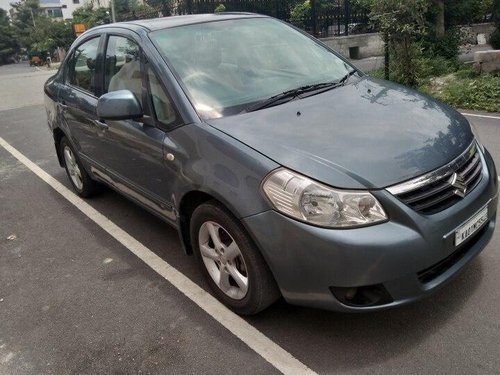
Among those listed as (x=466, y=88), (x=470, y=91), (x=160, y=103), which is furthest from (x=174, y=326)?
(x=466, y=88)

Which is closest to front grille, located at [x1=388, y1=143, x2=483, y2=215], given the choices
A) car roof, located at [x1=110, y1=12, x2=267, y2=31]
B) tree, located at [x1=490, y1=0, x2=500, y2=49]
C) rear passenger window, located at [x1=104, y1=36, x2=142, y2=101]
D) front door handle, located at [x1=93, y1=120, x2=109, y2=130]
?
rear passenger window, located at [x1=104, y1=36, x2=142, y2=101]

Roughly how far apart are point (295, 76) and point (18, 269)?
2601mm

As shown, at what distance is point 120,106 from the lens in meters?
3.12

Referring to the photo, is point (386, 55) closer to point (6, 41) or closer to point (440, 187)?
point (440, 187)

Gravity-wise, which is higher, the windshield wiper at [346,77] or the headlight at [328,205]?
the windshield wiper at [346,77]

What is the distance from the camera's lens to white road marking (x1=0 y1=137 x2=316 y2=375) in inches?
99.0

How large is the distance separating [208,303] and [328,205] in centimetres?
120

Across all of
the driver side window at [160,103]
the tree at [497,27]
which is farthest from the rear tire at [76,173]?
the tree at [497,27]

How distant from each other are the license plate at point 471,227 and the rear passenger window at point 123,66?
2198 mm

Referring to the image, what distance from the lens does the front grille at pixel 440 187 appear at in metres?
2.35

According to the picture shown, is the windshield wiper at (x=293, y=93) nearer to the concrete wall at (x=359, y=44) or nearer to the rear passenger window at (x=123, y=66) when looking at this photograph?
the rear passenger window at (x=123, y=66)

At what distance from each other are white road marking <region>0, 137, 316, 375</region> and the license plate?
3.34 feet

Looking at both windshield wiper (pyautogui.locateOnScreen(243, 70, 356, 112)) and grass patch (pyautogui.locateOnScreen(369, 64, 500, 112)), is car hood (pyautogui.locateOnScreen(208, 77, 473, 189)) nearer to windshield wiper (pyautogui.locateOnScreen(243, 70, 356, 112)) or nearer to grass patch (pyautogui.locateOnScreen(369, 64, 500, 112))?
windshield wiper (pyautogui.locateOnScreen(243, 70, 356, 112))

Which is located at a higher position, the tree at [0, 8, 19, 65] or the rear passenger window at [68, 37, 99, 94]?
the tree at [0, 8, 19, 65]
